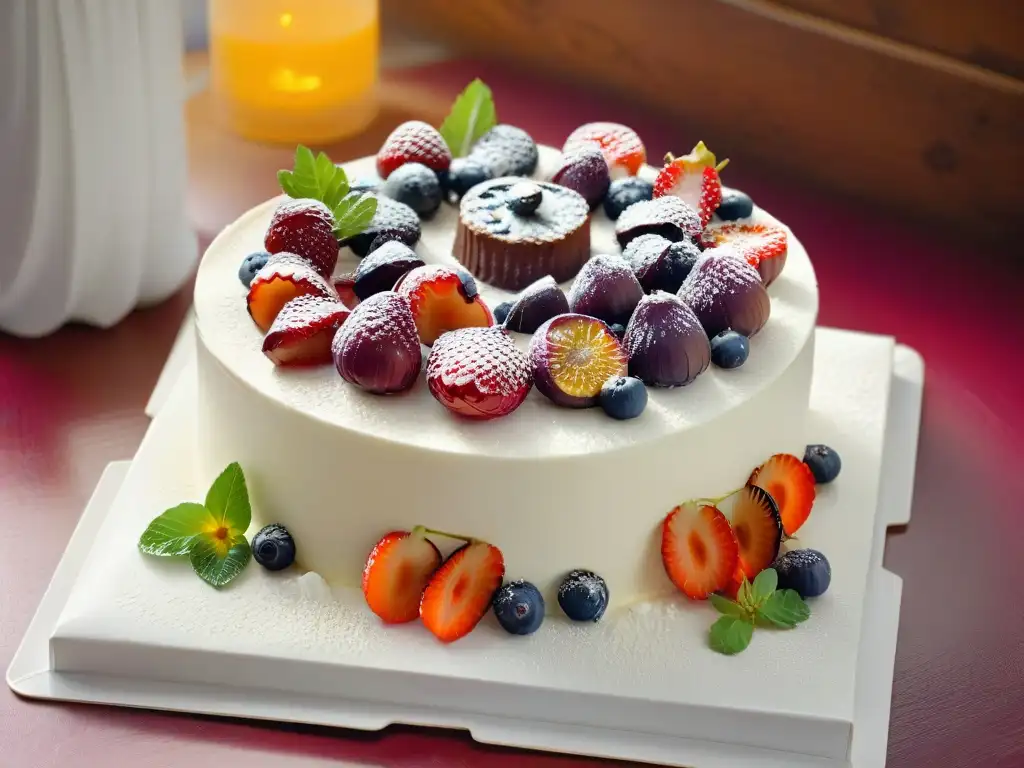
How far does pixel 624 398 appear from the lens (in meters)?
2.00

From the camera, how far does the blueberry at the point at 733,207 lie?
2438mm

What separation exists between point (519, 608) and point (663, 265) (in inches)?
21.7

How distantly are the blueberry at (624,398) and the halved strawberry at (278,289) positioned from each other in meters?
0.43

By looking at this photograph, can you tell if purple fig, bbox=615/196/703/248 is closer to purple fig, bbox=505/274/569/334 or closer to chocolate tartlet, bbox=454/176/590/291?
chocolate tartlet, bbox=454/176/590/291

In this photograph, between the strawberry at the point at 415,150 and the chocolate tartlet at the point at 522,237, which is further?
the strawberry at the point at 415,150

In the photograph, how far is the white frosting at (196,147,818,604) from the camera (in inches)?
77.7

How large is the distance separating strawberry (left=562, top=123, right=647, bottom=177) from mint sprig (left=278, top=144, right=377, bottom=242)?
1.29 feet

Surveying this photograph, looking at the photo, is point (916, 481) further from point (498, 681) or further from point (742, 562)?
point (498, 681)

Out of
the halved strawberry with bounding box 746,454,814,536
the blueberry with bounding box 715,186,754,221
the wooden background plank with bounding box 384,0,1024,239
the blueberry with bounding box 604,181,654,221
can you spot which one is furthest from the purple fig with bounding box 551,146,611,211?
the wooden background plank with bounding box 384,0,1024,239

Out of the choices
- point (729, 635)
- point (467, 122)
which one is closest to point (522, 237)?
point (467, 122)

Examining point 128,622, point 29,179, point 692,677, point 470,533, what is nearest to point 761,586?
point 692,677

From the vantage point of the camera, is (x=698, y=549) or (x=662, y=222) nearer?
(x=698, y=549)

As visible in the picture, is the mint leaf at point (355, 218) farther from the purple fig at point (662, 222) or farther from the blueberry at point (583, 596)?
the blueberry at point (583, 596)

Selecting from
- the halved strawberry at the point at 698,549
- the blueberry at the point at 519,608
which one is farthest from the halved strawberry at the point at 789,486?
the blueberry at the point at 519,608
